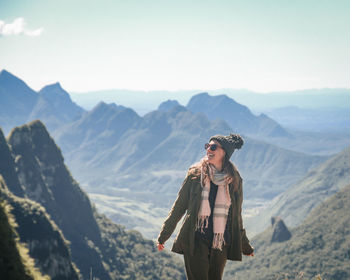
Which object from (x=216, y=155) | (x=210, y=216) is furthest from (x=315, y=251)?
(x=216, y=155)

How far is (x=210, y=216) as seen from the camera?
10367 mm

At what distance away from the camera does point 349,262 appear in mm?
119312

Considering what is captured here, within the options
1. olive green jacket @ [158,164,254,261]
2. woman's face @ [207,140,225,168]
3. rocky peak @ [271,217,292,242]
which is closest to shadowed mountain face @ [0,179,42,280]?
olive green jacket @ [158,164,254,261]

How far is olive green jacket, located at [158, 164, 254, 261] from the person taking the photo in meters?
10.3

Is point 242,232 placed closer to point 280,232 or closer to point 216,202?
point 216,202

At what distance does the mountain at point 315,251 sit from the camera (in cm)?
12206

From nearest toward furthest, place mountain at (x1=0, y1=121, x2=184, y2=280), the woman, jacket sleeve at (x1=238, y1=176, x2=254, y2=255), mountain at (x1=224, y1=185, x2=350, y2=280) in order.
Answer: the woman, jacket sleeve at (x1=238, y1=176, x2=254, y2=255), mountain at (x1=0, y1=121, x2=184, y2=280), mountain at (x1=224, y1=185, x2=350, y2=280)

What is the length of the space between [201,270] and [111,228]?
141 m

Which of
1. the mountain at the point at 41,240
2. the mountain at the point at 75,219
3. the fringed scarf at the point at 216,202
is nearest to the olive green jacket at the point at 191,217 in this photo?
the fringed scarf at the point at 216,202

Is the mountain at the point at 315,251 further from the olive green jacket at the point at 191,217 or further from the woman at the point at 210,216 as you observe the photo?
the woman at the point at 210,216

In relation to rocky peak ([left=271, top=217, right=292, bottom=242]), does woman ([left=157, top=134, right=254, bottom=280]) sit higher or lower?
higher

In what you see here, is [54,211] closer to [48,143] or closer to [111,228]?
[48,143]

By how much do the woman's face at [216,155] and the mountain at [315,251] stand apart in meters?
108

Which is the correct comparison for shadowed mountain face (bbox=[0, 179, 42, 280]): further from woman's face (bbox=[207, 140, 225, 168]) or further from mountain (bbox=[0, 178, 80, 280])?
mountain (bbox=[0, 178, 80, 280])
